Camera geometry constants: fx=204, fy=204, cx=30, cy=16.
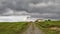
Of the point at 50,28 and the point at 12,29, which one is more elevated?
the point at 12,29

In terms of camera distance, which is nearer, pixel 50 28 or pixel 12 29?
pixel 12 29
